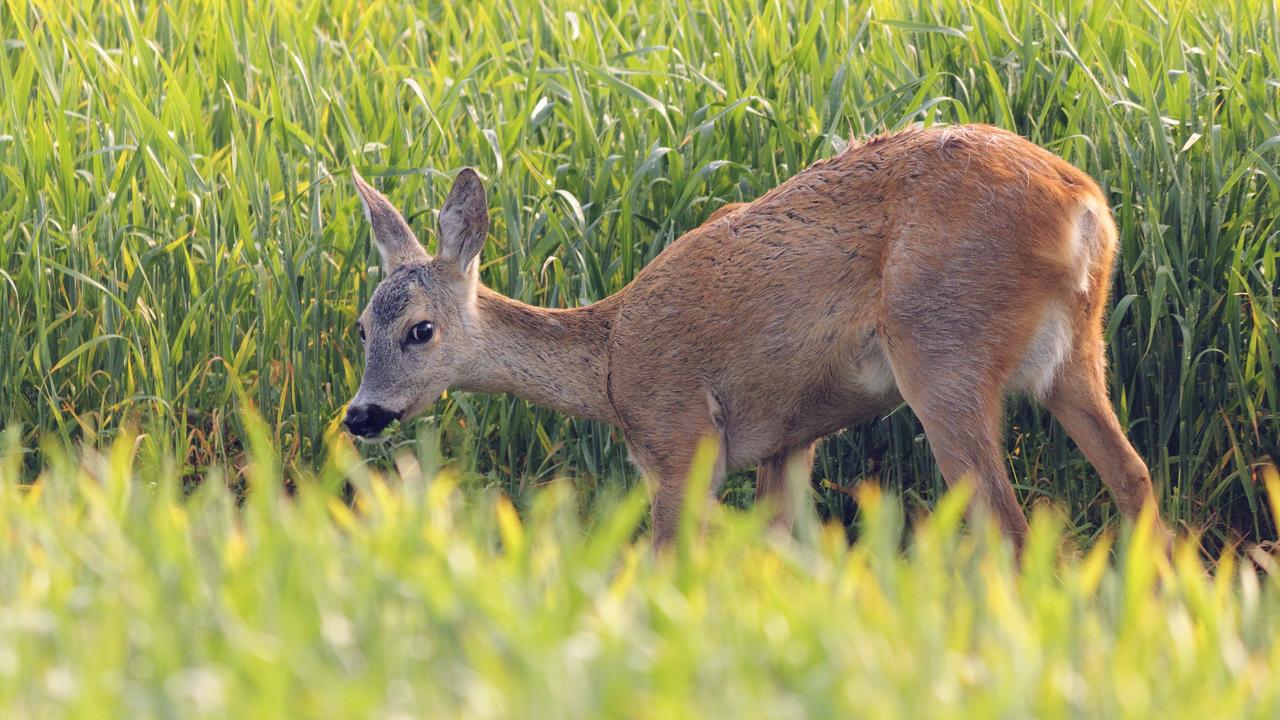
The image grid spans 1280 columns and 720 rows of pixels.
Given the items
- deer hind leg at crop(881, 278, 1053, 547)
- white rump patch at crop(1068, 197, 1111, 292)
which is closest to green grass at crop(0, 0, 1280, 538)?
white rump patch at crop(1068, 197, 1111, 292)

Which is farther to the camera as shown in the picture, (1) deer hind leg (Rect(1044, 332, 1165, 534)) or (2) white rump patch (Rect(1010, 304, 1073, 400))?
(1) deer hind leg (Rect(1044, 332, 1165, 534))

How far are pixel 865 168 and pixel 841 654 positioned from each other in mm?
2596

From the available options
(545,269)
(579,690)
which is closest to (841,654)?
(579,690)

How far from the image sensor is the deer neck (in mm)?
5125

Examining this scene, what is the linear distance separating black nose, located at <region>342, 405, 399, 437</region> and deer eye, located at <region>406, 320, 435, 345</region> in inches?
9.3

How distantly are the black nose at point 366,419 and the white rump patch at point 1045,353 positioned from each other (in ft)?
6.18

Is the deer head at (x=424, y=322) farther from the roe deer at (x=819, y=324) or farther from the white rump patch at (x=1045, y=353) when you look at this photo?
the white rump patch at (x=1045, y=353)

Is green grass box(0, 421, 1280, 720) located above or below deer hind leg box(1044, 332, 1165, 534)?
above

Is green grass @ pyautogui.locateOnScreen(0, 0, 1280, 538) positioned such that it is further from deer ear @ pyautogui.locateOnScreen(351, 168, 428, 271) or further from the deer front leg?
the deer front leg

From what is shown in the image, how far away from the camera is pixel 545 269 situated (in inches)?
227

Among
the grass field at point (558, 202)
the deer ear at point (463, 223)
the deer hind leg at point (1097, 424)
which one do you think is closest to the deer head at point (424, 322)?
the deer ear at point (463, 223)

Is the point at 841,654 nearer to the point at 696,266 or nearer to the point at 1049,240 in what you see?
the point at 1049,240

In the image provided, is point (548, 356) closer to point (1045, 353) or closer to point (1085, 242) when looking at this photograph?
point (1045, 353)

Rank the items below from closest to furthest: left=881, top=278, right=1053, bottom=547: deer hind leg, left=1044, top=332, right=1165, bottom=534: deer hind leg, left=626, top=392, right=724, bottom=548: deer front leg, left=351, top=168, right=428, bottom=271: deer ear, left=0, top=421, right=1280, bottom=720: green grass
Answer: left=0, top=421, right=1280, bottom=720: green grass → left=881, top=278, right=1053, bottom=547: deer hind leg → left=1044, top=332, right=1165, bottom=534: deer hind leg → left=626, top=392, right=724, bottom=548: deer front leg → left=351, top=168, right=428, bottom=271: deer ear
